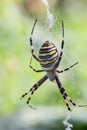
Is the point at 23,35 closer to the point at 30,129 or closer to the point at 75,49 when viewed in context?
the point at 75,49

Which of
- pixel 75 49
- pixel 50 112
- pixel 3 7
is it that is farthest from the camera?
pixel 3 7

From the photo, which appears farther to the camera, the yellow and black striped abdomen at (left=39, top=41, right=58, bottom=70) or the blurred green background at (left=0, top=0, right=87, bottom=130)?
the blurred green background at (left=0, top=0, right=87, bottom=130)

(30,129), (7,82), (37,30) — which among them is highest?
(37,30)

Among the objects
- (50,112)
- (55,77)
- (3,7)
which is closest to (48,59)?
(55,77)

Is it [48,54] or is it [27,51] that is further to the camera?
[27,51]
